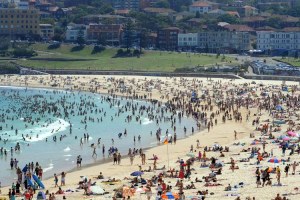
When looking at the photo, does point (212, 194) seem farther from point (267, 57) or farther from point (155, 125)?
point (267, 57)

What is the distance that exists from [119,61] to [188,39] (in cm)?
1838

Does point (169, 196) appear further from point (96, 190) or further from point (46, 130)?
point (46, 130)

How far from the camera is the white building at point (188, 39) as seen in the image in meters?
137

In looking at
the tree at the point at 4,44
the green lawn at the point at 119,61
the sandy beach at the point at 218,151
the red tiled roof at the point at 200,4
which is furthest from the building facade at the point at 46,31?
the sandy beach at the point at 218,151

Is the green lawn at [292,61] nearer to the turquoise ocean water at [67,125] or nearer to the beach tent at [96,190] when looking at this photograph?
the turquoise ocean water at [67,125]

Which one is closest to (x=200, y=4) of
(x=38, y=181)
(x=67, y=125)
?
(x=67, y=125)

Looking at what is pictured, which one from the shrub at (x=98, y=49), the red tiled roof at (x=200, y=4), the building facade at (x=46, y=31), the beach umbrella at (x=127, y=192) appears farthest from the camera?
the red tiled roof at (x=200, y=4)

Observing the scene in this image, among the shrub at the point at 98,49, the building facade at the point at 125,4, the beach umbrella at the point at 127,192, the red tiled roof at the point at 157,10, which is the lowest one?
the shrub at the point at 98,49

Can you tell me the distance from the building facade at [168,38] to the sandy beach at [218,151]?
38.0m

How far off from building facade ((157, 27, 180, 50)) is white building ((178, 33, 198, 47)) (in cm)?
110

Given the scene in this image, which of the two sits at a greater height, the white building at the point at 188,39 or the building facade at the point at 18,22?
the building facade at the point at 18,22

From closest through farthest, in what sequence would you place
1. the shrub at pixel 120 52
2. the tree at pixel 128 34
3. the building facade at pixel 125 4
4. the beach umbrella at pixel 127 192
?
the beach umbrella at pixel 127 192 → the shrub at pixel 120 52 → the tree at pixel 128 34 → the building facade at pixel 125 4

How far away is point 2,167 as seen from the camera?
4650 centimetres

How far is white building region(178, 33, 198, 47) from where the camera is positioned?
137125 millimetres
